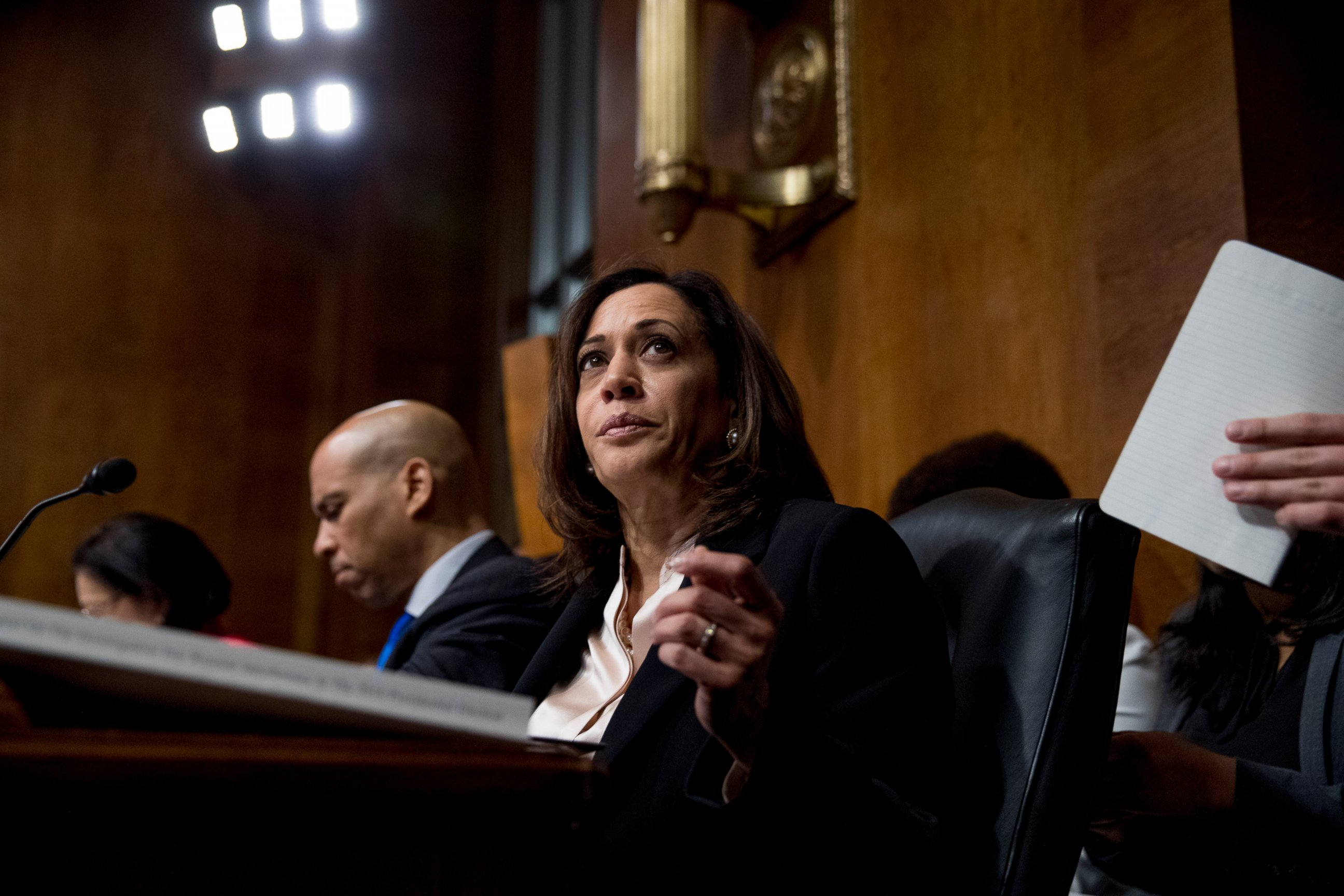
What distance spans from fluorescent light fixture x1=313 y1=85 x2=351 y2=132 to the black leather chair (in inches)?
138

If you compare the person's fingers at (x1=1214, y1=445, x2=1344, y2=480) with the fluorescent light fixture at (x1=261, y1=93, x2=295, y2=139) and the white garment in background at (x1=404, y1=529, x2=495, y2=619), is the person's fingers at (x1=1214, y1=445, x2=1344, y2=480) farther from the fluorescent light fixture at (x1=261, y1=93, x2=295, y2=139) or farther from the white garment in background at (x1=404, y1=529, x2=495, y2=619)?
the fluorescent light fixture at (x1=261, y1=93, x2=295, y2=139)

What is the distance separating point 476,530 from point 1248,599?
180cm

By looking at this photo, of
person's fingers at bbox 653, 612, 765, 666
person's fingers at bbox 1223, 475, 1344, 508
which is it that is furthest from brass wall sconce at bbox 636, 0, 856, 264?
person's fingers at bbox 653, 612, 765, 666

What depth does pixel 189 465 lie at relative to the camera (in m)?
5.53

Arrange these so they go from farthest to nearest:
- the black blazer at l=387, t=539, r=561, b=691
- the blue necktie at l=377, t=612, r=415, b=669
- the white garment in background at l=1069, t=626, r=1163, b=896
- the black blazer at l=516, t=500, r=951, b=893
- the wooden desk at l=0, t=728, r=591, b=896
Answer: the blue necktie at l=377, t=612, r=415, b=669, the black blazer at l=387, t=539, r=561, b=691, the white garment in background at l=1069, t=626, r=1163, b=896, the black blazer at l=516, t=500, r=951, b=893, the wooden desk at l=0, t=728, r=591, b=896

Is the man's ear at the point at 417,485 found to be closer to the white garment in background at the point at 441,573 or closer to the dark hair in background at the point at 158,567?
the white garment in background at the point at 441,573

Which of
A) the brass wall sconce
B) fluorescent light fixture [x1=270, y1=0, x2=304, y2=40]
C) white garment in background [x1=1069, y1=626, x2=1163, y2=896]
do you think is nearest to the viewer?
white garment in background [x1=1069, y1=626, x2=1163, y2=896]

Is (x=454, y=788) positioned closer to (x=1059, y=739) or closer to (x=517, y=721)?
(x=517, y=721)

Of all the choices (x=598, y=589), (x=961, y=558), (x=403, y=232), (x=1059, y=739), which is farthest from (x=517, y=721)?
(x=403, y=232)

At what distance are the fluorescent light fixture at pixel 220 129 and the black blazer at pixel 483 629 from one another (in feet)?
5.01

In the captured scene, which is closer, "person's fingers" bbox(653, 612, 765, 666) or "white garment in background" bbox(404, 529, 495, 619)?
"person's fingers" bbox(653, 612, 765, 666)

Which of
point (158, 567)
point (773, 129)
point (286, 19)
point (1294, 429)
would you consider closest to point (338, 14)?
point (286, 19)

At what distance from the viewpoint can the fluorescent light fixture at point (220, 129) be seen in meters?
2.99

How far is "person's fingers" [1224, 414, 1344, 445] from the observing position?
1053 millimetres
